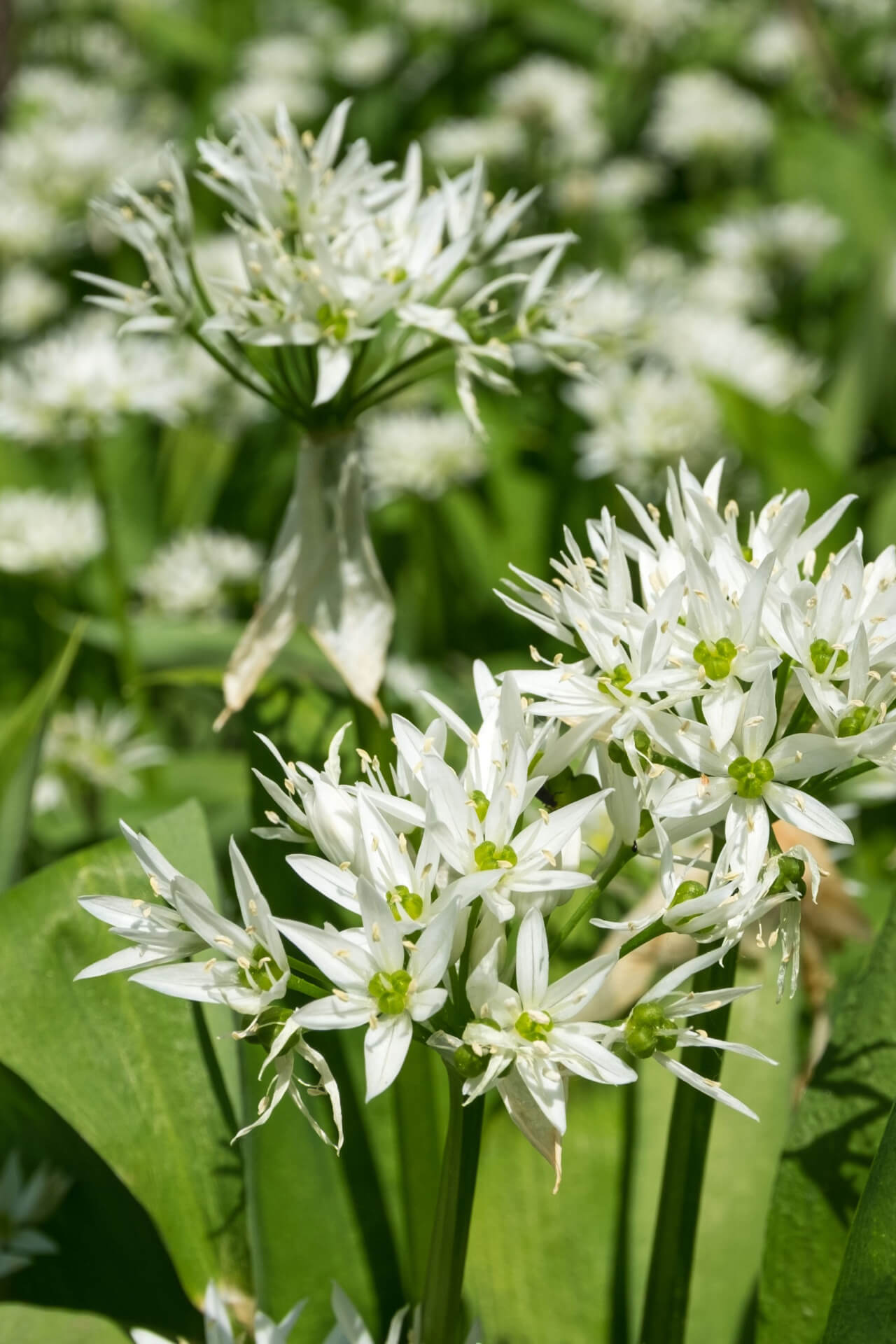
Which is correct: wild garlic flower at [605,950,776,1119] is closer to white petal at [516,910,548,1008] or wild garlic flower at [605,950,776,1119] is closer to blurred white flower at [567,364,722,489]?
white petal at [516,910,548,1008]

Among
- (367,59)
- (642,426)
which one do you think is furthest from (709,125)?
(642,426)

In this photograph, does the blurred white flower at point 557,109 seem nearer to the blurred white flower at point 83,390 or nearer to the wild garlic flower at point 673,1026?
the blurred white flower at point 83,390

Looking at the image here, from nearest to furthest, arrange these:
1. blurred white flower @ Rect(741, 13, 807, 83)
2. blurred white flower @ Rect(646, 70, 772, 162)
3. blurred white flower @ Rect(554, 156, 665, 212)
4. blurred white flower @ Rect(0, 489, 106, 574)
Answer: blurred white flower @ Rect(0, 489, 106, 574) < blurred white flower @ Rect(554, 156, 665, 212) < blurred white flower @ Rect(646, 70, 772, 162) < blurred white flower @ Rect(741, 13, 807, 83)

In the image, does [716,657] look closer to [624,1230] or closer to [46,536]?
[624,1230]

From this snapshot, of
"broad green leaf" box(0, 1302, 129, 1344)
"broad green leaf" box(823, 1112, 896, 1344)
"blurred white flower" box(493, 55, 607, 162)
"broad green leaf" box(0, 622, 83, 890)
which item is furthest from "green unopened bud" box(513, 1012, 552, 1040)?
"blurred white flower" box(493, 55, 607, 162)

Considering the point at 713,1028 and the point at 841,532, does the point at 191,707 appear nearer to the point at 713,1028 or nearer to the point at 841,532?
the point at 841,532

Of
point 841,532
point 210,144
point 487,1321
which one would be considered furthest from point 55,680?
point 841,532

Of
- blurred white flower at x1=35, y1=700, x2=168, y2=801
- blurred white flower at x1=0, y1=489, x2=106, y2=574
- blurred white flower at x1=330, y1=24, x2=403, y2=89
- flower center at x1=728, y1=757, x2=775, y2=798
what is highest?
blurred white flower at x1=330, y1=24, x2=403, y2=89
